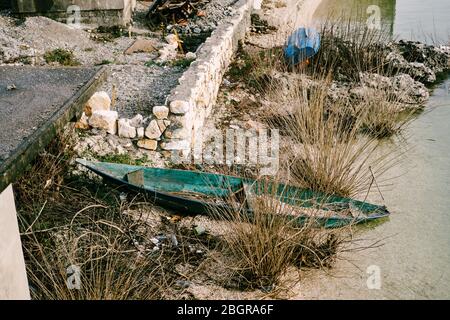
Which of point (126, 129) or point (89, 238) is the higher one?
point (126, 129)

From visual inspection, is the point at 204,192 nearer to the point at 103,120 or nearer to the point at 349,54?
the point at 103,120

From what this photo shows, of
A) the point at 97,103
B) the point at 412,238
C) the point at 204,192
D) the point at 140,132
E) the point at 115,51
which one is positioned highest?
the point at 115,51

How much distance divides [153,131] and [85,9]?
4812 millimetres

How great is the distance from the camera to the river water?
4.23m

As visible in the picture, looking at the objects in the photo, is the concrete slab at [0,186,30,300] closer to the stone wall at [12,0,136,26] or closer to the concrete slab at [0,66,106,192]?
the concrete slab at [0,66,106,192]

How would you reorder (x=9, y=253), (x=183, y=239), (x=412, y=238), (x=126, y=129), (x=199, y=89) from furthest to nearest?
1. (x=199, y=89)
2. (x=126, y=129)
3. (x=412, y=238)
4. (x=183, y=239)
5. (x=9, y=253)

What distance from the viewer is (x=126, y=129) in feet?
18.4

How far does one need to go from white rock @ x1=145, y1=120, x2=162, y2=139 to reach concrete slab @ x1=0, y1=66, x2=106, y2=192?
199 centimetres

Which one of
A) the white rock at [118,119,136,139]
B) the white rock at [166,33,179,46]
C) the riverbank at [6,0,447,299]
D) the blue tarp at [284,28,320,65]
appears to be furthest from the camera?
the white rock at [166,33,179,46]

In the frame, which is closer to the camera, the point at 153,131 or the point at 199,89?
the point at 153,131

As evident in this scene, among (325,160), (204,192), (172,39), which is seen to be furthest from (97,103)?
(172,39)

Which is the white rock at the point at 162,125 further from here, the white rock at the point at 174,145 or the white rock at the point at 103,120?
the white rock at the point at 103,120

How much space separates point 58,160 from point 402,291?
3.28 meters

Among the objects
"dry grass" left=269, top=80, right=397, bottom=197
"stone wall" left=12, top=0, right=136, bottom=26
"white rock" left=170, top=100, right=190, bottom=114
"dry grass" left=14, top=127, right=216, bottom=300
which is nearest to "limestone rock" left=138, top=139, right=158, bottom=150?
"white rock" left=170, top=100, right=190, bottom=114
